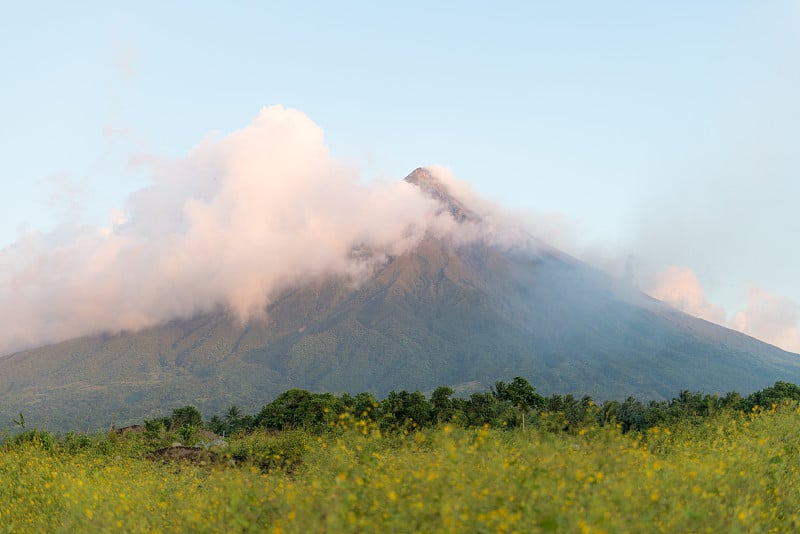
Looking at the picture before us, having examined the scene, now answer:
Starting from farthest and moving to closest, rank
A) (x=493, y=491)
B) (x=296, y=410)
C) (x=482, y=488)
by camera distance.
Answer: (x=296, y=410) < (x=482, y=488) < (x=493, y=491)

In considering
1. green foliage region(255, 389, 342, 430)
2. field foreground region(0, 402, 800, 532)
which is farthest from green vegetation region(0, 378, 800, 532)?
green foliage region(255, 389, 342, 430)

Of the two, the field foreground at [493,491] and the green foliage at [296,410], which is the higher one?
the field foreground at [493,491]

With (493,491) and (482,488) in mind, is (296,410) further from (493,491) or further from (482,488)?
(493,491)

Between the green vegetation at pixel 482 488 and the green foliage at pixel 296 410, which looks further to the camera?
the green foliage at pixel 296 410

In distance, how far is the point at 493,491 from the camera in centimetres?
820

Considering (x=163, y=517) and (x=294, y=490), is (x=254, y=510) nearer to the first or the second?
(x=294, y=490)

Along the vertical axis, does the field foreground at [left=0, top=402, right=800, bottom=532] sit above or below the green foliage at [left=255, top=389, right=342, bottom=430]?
above

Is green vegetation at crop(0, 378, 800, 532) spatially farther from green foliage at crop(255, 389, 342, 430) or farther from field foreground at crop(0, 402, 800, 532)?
green foliage at crop(255, 389, 342, 430)

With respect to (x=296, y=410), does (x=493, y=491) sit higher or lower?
higher

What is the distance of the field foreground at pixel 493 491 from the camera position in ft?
25.4

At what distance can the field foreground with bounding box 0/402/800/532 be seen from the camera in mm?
7738

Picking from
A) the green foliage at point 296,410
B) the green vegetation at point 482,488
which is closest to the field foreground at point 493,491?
the green vegetation at point 482,488

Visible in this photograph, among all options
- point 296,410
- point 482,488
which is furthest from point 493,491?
point 296,410

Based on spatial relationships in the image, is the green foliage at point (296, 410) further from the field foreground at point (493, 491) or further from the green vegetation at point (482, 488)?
the field foreground at point (493, 491)
